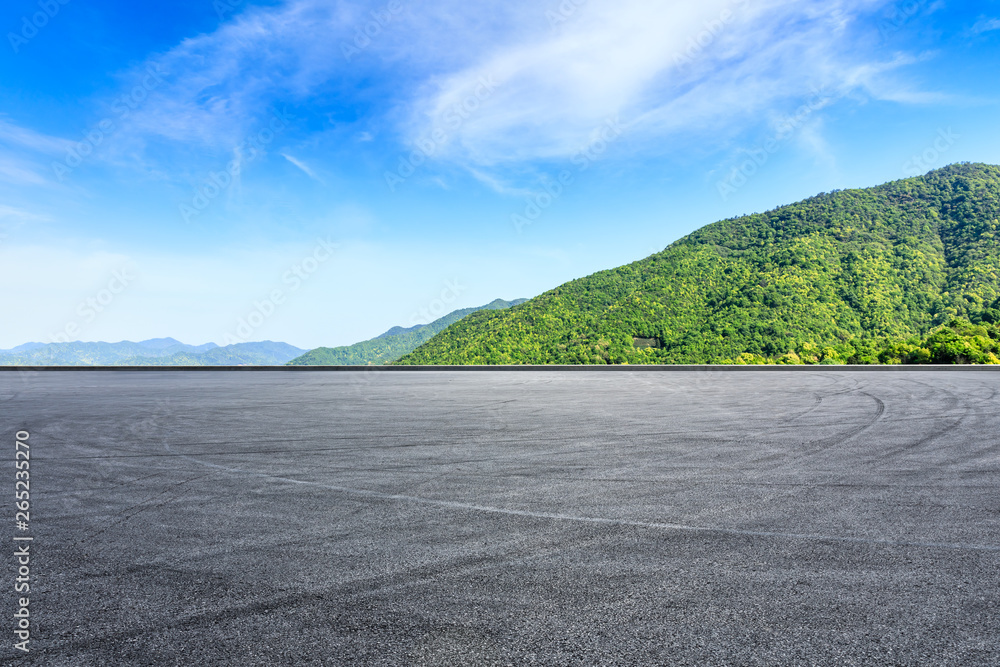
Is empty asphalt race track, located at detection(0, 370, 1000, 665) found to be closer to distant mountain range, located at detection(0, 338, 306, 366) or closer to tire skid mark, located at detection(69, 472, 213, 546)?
tire skid mark, located at detection(69, 472, 213, 546)

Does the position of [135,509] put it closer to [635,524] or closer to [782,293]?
[635,524]

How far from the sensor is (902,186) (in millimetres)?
95875

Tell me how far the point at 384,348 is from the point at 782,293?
64003 mm

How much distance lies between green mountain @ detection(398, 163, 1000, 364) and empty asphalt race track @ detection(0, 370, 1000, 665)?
1602 inches

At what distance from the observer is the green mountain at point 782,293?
5881cm

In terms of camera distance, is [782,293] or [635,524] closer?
[635,524]

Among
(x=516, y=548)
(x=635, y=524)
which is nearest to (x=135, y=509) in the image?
(x=516, y=548)

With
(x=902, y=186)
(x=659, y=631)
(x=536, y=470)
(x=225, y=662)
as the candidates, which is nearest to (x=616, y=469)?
(x=536, y=470)

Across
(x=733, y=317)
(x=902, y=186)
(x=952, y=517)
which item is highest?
(x=902, y=186)

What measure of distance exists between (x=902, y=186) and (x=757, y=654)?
377 ft

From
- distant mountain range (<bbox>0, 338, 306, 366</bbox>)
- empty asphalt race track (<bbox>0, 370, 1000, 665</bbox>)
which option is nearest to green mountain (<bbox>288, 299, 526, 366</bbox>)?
distant mountain range (<bbox>0, 338, 306, 366</bbox>)

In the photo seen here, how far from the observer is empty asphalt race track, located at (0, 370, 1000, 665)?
290 centimetres

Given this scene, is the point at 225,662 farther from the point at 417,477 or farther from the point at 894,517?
the point at 894,517

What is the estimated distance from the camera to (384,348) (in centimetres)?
10469
